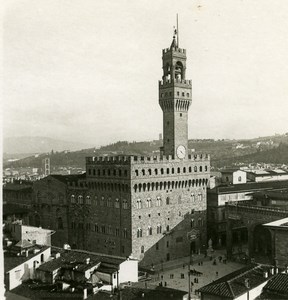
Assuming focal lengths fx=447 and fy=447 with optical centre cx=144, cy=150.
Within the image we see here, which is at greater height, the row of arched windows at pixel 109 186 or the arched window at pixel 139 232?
the row of arched windows at pixel 109 186

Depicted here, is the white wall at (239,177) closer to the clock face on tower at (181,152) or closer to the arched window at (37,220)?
the clock face on tower at (181,152)

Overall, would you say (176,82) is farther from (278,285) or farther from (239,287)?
(278,285)

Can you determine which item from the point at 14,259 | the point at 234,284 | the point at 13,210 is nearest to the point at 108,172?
the point at 14,259

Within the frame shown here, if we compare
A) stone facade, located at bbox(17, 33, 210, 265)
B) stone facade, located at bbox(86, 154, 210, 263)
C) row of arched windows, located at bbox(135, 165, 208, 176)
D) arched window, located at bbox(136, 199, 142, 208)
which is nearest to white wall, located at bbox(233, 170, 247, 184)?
stone facade, located at bbox(17, 33, 210, 265)

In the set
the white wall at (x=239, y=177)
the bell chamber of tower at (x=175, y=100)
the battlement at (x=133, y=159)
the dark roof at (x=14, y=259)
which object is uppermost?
the bell chamber of tower at (x=175, y=100)

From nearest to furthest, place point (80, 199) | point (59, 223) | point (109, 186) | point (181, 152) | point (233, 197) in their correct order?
point (109, 186) < point (181, 152) < point (80, 199) < point (59, 223) < point (233, 197)

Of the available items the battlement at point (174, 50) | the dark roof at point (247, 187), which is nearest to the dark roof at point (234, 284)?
the dark roof at point (247, 187)

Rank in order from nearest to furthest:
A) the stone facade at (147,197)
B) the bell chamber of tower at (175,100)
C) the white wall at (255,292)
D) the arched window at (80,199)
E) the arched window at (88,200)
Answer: the white wall at (255,292) < the stone facade at (147,197) < the bell chamber of tower at (175,100) < the arched window at (88,200) < the arched window at (80,199)
